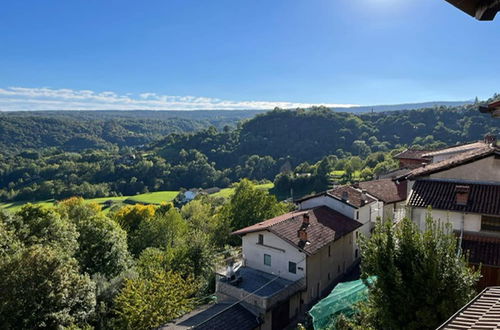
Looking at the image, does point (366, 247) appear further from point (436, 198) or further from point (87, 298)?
point (87, 298)

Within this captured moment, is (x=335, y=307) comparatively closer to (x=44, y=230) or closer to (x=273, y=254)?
(x=273, y=254)

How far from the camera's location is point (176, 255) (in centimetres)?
3212

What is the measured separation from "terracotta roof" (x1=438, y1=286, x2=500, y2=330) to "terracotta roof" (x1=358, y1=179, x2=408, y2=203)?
28826 mm

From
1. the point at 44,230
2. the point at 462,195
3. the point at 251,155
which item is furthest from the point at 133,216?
the point at 251,155

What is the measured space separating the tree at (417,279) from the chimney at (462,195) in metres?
7.79

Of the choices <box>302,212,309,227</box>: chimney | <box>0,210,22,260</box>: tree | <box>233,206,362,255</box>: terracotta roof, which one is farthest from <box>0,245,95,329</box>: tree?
<box>302,212,309,227</box>: chimney

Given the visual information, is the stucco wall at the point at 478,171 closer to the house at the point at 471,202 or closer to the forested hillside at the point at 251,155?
the house at the point at 471,202

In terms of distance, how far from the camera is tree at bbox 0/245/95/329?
20.9 m

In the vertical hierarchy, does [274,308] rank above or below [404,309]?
below

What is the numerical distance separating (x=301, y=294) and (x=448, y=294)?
642 inches

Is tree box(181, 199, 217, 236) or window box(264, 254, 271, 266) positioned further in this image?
tree box(181, 199, 217, 236)

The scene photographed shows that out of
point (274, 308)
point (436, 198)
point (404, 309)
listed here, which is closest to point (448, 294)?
point (404, 309)

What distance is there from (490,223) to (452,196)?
1993mm

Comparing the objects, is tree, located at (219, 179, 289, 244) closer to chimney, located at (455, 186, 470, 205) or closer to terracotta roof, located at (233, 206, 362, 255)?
terracotta roof, located at (233, 206, 362, 255)
